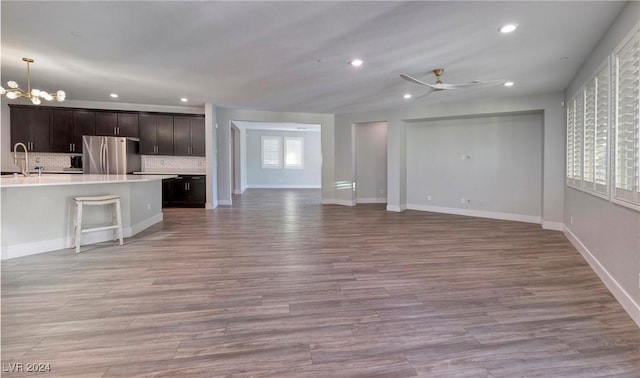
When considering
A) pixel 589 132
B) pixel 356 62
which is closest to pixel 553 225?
pixel 589 132

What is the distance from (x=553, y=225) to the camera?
5.73m

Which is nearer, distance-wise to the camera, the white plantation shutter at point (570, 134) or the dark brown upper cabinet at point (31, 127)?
the white plantation shutter at point (570, 134)

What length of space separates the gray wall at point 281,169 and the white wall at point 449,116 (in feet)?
19.1

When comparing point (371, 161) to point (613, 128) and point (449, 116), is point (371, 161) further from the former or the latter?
point (613, 128)

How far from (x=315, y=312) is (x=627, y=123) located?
119 inches

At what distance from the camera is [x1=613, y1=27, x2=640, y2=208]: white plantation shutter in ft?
7.98

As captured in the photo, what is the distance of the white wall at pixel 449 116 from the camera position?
566 centimetres

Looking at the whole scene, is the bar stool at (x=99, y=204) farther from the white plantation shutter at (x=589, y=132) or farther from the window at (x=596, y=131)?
the white plantation shutter at (x=589, y=132)

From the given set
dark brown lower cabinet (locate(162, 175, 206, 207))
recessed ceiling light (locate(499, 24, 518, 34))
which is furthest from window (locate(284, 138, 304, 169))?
recessed ceiling light (locate(499, 24, 518, 34))

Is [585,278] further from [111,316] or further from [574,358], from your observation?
[111,316]

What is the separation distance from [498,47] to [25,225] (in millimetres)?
6159

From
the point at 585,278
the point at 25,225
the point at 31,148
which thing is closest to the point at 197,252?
the point at 25,225

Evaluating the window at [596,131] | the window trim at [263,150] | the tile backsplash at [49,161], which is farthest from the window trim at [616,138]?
the window trim at [263,150]

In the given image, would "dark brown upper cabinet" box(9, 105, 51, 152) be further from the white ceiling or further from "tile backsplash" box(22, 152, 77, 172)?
the white ceiling
